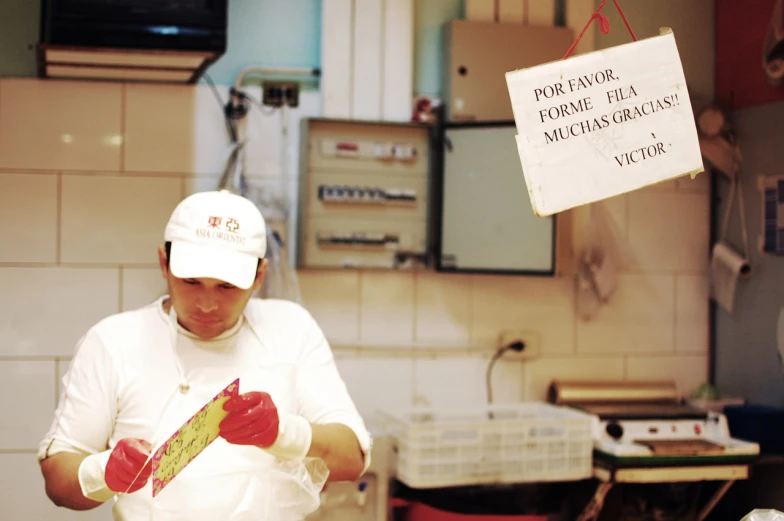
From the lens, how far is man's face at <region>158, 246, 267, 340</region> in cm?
190

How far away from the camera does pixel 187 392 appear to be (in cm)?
188

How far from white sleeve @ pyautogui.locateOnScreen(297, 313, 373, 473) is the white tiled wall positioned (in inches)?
43.6

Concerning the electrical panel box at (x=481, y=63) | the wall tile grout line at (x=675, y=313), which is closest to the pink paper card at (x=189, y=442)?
the electrical panel box at (x=481, y=63)

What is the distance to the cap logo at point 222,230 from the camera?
1866mm

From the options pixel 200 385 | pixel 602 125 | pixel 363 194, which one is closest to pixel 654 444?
pixel 363 194

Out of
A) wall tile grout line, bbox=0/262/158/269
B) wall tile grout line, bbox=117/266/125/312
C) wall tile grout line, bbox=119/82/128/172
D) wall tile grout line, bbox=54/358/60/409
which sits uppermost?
wall tile grout line, bbox=119/82/128/172

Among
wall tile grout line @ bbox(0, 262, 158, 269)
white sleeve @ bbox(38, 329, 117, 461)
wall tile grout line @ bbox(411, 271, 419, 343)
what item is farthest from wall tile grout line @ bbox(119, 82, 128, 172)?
white sleeve @ bbox(38, 329, 117, 461)

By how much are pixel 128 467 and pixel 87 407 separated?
30cm

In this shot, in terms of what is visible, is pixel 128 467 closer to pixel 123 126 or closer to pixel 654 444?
pixel 123 126

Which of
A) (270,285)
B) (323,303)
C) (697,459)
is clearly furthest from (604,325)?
(270,285)

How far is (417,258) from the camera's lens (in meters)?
3.19

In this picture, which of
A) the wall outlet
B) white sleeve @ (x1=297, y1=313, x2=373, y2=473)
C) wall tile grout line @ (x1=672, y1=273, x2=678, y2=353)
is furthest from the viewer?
wall tile grout line @ (x1=672, y1=273, x2=678, y2=353)

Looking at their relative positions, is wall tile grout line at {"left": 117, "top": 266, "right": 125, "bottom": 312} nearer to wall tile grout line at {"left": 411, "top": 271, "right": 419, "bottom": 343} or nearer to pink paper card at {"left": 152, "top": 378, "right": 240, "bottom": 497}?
wall tile grout line at {"left": 411, "top": 271, "right": 419, "bottom": 343}

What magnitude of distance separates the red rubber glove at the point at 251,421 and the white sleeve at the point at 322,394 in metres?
0.32
